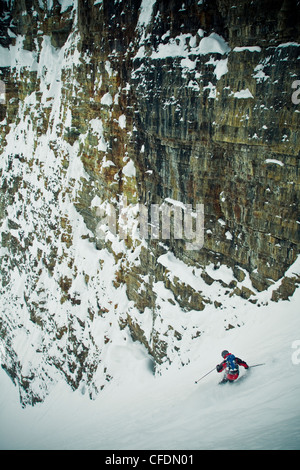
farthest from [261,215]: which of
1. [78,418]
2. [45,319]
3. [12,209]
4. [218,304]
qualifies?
[12,209]

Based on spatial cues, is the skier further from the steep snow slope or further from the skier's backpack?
the steep snow slope

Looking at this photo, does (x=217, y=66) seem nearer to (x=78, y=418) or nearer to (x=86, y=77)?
(x=86, y=77)

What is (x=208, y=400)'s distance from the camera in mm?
7906

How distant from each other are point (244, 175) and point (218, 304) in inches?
174

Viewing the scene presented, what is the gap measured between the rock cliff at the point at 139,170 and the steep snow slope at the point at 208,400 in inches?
23.5

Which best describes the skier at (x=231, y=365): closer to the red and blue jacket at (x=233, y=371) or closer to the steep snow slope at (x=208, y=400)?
the red and blue jacket at (x=233, y=371)

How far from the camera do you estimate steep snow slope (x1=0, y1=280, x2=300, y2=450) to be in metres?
5.97

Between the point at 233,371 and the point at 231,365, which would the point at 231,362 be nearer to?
the point at 231,365
